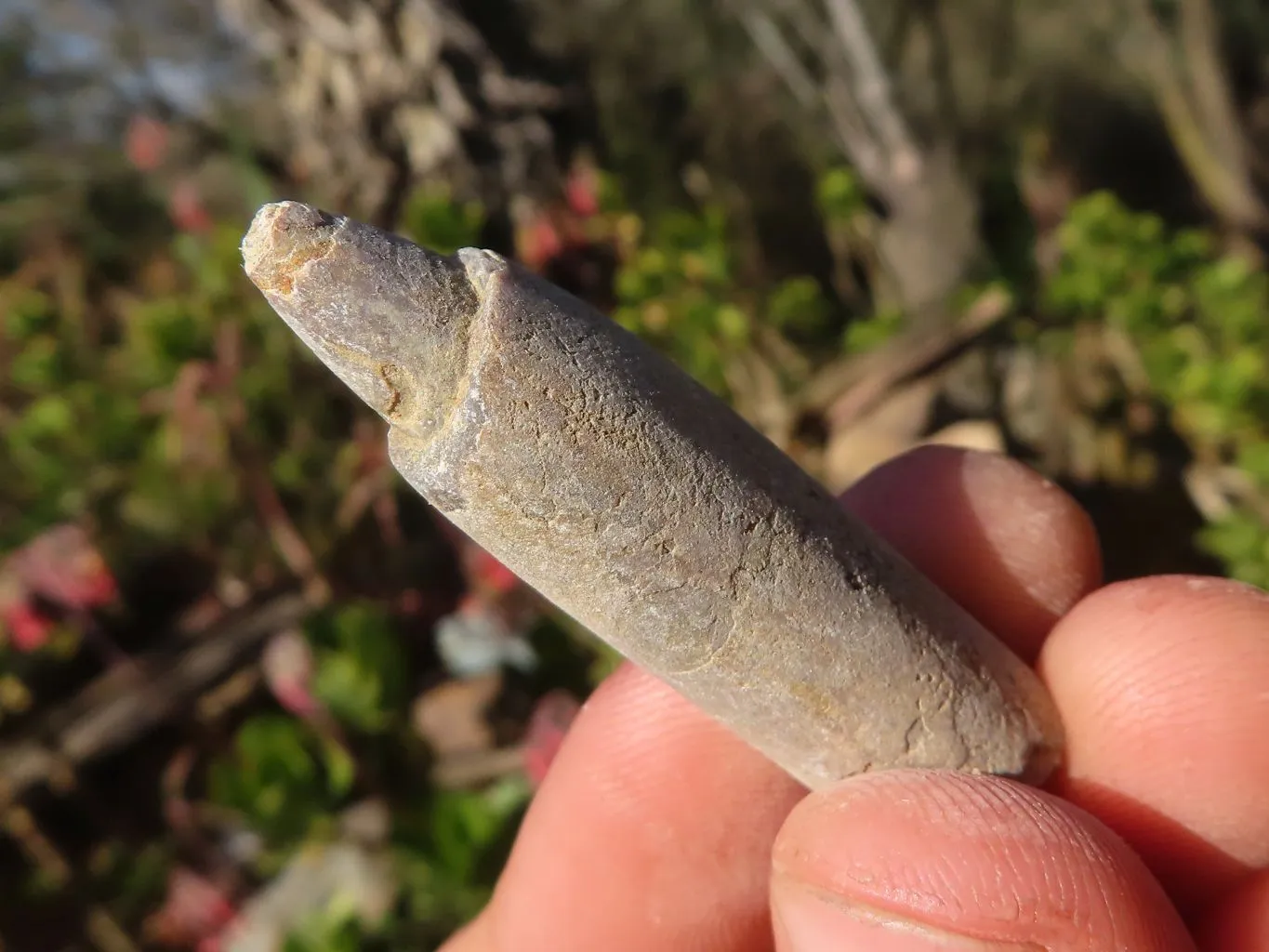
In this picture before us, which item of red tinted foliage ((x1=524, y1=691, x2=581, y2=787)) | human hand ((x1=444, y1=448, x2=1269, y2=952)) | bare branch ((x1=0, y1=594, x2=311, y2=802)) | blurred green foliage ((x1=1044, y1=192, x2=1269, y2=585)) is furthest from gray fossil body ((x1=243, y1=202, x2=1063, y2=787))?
bare branch ((x1=0, y1=594, x2=311, y2=802))

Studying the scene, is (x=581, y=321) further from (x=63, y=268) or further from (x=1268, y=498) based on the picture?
(x=63, y=268)

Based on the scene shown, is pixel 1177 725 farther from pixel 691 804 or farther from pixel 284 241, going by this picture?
pixel 284 241

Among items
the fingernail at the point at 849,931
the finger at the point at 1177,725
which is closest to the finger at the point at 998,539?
the finger at the point at 1177,725

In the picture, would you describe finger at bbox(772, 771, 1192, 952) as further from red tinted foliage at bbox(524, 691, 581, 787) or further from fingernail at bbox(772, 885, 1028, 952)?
red tinted foliage at bbox(524, 691, 581, 787)

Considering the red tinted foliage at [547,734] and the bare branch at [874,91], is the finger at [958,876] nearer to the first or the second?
the red tinted foliage at [547,734]

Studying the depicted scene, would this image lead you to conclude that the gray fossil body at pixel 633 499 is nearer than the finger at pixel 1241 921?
Yes

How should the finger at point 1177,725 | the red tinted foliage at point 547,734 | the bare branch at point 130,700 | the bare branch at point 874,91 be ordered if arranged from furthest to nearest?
the bare branch at point 874,91, the bare branch at point 130,700, the red tinted foliage at point 547,734, the finger at point 1177,725
